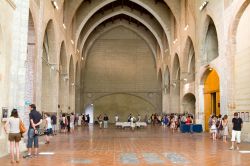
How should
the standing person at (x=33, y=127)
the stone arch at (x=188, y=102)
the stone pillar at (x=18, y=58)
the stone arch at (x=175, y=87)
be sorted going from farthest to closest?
1. the stone arch at (x=175, y=87)
2. the stone arch at (x=188, y=102)
3. the stone pillar at (x=18, y=58)
4. the standing person at (x=33, y=127)

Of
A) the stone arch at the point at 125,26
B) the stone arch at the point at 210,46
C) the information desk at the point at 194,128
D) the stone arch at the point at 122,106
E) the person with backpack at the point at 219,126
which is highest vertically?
the stone arch at the point at 125,26

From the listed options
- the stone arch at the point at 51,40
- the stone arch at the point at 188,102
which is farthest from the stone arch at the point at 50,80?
the stone arch at the point at 188,102

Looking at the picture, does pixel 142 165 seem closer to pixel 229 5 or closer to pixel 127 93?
pixel 229 5

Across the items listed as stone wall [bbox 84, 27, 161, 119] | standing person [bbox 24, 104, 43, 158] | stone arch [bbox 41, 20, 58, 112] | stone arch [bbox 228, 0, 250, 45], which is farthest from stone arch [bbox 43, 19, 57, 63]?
stone wall [bbox 84, 27, 161, 119]

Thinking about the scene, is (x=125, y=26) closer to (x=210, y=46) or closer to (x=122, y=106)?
(x=122, y=106)

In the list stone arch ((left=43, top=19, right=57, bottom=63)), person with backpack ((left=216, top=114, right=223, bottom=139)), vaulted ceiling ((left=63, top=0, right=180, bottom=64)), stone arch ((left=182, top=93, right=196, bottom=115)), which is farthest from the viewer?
vaulted ceiling ((left=63, top=0, right=180, bottom=64))

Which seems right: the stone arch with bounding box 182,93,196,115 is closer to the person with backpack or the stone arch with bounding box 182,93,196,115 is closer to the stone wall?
the person with backpack

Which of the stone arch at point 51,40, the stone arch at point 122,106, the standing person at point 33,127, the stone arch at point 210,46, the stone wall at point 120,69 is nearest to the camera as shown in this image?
the standing person at point 33,127

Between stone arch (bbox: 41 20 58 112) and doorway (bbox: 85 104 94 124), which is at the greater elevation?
stone arch (bbox: 41 20 58 112)

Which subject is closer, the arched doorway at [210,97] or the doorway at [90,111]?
the arched doorway at [210,97]

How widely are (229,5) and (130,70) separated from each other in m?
27.1

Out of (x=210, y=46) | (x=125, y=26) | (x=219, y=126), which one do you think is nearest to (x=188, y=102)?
(x=210, y=46)

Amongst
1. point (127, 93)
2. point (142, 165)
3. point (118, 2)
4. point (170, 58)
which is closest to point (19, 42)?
point (142, 165)

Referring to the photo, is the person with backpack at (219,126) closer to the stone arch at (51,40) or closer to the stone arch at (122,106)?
the stone arch at (51,40)
